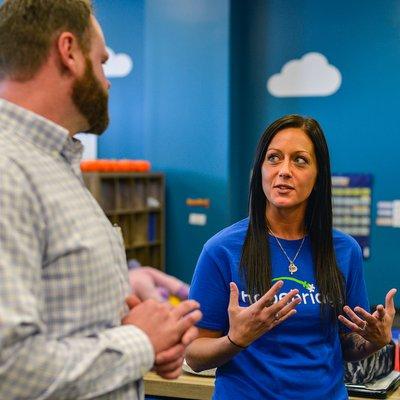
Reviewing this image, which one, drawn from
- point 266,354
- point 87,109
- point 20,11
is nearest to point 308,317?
point 266,354

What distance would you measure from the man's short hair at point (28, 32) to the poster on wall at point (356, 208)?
5.85m

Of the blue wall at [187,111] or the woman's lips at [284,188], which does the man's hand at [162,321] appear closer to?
the woman's lips at [284,188]

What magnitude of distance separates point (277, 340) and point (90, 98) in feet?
3.06

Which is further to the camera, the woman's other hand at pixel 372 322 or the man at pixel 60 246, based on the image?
the woman's other hand at pixel 372 322

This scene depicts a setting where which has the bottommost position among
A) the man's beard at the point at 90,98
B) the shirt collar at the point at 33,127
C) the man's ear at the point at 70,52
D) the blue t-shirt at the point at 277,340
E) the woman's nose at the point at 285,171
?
the blue t-shirt at the point at 277,340

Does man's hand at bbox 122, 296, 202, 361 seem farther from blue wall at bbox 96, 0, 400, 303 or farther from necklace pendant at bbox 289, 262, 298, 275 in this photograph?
blue wall at bbox 96, 0, 400, 303

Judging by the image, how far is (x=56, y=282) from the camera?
118 cm

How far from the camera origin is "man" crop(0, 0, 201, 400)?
1104 millimetres

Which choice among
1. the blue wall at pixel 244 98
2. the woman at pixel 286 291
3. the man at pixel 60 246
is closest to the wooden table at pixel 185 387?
the woman at pixel 286 291

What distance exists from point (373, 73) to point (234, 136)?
1.47m

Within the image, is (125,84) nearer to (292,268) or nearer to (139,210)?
(139,210)

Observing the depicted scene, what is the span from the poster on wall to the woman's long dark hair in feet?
15.9

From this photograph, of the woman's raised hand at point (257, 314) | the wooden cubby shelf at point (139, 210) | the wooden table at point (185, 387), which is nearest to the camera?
the woman's raised hand at point (257, 314)

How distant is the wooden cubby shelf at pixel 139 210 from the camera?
23.1ft
